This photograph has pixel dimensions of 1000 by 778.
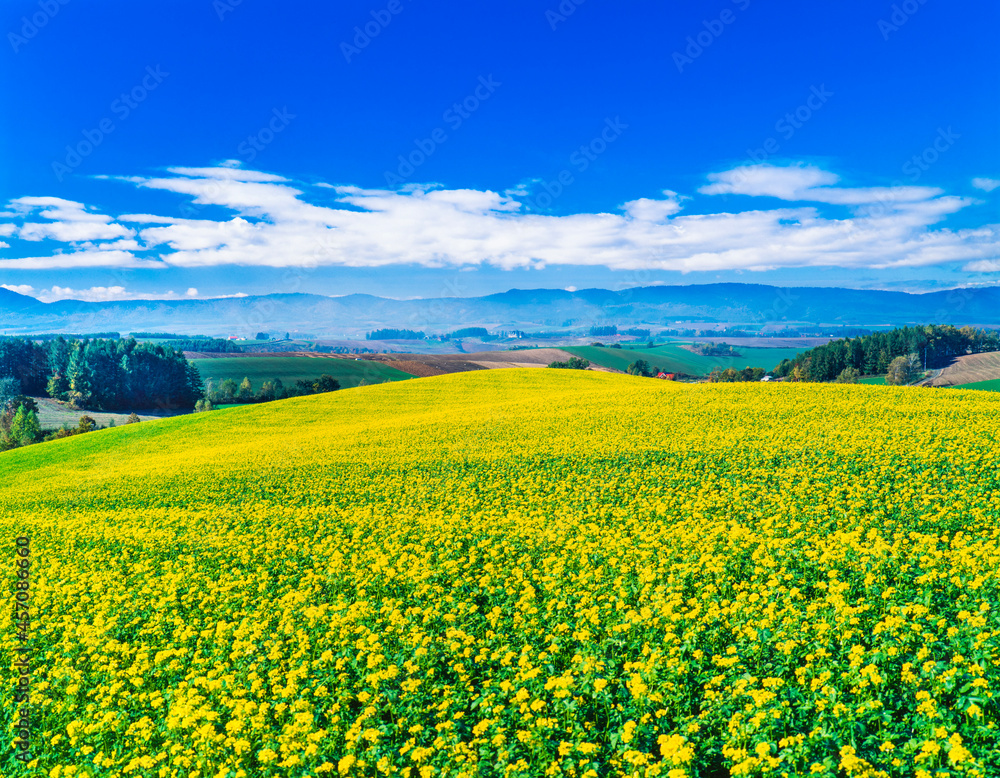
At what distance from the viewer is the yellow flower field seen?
751 cm

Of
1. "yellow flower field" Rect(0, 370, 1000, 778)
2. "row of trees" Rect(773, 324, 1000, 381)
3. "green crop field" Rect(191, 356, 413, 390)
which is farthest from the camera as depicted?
"row of trees" Rect(773, 324, 1000, 381)

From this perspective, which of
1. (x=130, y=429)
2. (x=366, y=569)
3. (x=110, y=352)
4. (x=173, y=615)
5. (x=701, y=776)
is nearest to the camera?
(x=701, y=776)

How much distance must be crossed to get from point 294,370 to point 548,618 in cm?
14045

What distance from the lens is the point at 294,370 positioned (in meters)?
140

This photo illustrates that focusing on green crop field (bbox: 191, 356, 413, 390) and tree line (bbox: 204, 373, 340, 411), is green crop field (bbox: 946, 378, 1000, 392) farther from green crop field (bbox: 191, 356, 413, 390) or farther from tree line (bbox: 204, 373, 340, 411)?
tree line (bbox: 204, 373, 340, 411)

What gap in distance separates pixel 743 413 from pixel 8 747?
34.2 meters

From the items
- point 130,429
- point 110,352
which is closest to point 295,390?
point 110,352

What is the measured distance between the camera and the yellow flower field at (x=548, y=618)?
24.6ft

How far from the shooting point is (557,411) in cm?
4053

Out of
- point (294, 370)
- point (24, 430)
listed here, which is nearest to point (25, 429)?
point (24, 430)

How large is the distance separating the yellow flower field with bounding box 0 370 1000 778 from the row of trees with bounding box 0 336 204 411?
96.3m

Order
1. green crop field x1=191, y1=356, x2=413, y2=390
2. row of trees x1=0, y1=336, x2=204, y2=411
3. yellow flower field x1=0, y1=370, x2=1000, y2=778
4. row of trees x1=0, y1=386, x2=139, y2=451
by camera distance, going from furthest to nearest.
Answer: green crop field x1=191, y1=356, x2=413, y2=390, row of trees x1=0, y1=336, x2=204, y2=411, row of trees x1=0, y1=386, x2=139, y2=451, yellow flower field x1=0, y1=370, x2=1000, y2=778

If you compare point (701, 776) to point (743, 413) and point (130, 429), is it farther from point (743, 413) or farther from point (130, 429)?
point (130, 429)

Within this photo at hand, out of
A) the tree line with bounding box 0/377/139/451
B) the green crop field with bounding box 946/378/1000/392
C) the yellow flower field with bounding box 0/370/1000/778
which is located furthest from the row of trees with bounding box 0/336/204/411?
the green crop field with bounding box 946/378/1000/392
